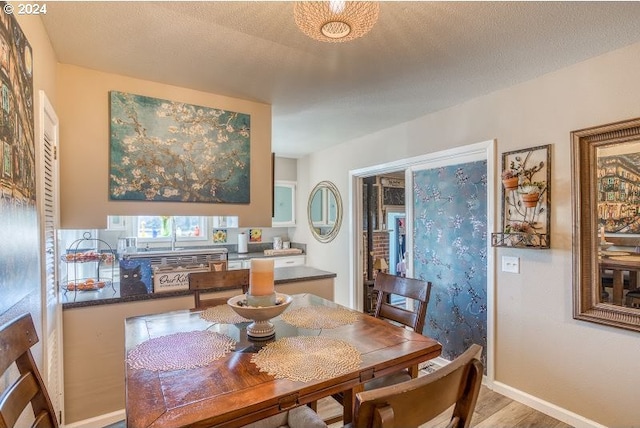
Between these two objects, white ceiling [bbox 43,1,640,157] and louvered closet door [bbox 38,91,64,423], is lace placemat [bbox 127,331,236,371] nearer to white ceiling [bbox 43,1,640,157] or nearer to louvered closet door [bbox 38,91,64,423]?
louvered closet door [bbox 38,91,64,423]

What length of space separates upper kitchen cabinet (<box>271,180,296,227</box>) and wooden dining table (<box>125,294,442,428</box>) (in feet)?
11.5

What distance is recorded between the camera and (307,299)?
2143 mm

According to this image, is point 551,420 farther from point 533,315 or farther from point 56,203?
point 56,203

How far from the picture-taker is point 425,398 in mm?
786

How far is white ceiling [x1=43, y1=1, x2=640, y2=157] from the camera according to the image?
1537 mm

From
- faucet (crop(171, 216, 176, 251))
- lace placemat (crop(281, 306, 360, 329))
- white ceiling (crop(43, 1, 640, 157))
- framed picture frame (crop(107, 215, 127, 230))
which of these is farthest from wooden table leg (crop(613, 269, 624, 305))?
framed picture frame (crop(107, 215, 127, 230))

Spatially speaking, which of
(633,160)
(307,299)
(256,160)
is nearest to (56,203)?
(256,160)

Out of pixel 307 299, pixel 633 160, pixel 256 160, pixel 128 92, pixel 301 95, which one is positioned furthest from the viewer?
pixel 256 160

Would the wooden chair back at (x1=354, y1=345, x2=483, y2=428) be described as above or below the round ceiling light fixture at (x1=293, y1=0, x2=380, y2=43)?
below

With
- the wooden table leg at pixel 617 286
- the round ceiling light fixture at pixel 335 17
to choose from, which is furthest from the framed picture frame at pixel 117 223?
the wooden table leg at pixel 617 286

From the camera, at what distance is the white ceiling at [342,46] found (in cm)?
154

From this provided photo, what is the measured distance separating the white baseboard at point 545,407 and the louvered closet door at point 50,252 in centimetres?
287

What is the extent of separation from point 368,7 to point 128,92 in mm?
1840

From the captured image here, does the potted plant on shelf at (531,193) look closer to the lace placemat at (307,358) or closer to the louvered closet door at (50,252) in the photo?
the lace placemat at (307,358)
